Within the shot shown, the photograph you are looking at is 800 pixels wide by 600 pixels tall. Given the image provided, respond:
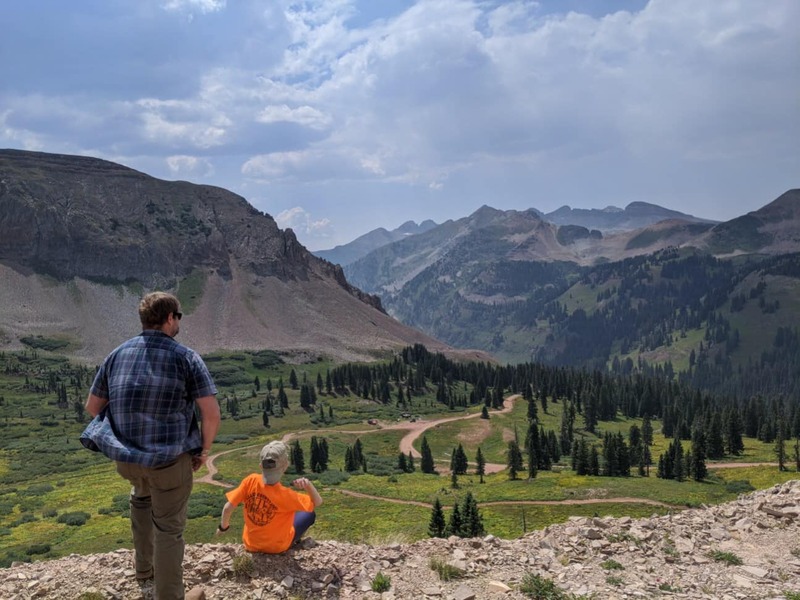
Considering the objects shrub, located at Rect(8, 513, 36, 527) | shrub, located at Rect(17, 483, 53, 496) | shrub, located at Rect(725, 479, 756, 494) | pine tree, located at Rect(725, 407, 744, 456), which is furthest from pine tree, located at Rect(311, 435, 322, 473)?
pine tree, located at Rect(725, 407, 744, 456)

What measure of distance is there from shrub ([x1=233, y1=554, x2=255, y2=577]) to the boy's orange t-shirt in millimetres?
397

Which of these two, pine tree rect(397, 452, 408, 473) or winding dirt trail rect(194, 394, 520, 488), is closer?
pine tree rect(397, 452, 408, 473)

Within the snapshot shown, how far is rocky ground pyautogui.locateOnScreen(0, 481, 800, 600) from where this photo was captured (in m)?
10.2

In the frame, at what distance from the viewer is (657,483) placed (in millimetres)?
65250

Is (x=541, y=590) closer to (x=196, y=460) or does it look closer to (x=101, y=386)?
(x=196, y=460)

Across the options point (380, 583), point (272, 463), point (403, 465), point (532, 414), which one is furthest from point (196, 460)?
point (532, 414)

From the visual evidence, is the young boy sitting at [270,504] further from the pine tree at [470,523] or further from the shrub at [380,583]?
the pine tree at [470,523]

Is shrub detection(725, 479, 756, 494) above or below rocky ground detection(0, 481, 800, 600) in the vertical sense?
below

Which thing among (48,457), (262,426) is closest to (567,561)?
(48,457)

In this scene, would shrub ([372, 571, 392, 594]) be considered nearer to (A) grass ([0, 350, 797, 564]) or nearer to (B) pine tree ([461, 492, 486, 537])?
(A) grass ([0, 350, 797, 564])

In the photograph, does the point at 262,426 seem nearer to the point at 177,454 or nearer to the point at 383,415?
the point at 383,415

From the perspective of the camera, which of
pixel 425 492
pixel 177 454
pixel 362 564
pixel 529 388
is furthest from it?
pixel 529 388

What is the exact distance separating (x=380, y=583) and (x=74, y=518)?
52.6 m

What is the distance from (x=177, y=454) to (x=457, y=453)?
3169 inches
